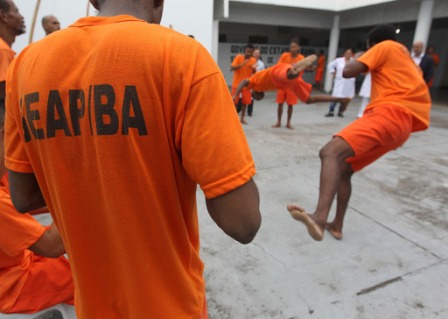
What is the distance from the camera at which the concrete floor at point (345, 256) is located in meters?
1.97

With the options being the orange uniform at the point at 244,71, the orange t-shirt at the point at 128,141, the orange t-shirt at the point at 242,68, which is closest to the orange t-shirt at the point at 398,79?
the orange t-shirt at the point at 128,141

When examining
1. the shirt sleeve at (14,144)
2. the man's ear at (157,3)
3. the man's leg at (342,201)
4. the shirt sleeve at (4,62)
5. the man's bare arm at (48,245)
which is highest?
the man's ear at (157,3)

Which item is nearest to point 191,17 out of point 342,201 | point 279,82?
point 279,82

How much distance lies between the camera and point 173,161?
30.4 inches

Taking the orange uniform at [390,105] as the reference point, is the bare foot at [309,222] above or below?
below

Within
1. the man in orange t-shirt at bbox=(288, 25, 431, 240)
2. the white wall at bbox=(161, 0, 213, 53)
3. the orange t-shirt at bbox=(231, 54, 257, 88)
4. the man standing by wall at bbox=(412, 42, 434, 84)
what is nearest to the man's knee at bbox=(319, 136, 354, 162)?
the man in orange t-shirt at bbox=(288, 25, 431, 240)

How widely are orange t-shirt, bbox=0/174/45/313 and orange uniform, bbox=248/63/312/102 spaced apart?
2.16m

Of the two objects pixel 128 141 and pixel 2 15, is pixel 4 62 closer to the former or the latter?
pixel 2 15

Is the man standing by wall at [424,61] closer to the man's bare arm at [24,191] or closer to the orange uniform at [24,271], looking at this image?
the orange uniform at [24,271]

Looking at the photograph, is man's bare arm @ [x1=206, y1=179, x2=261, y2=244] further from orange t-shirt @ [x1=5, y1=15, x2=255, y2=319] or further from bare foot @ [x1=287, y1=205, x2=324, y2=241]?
bare foot @ [x1=287, y1=205, x2=324, y2=241]

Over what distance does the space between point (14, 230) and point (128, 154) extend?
86 cm

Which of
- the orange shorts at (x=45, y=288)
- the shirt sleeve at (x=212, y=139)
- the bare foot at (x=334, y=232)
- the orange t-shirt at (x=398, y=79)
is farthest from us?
the bare foot at (x=334, y=232)

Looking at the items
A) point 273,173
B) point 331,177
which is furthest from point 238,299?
point 273,173

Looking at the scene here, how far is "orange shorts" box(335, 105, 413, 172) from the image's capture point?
7.88 feet
